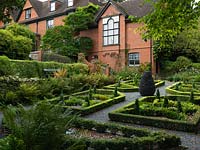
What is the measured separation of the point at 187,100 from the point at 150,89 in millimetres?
2531

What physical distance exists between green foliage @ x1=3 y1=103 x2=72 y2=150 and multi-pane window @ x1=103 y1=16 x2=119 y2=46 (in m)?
27.9

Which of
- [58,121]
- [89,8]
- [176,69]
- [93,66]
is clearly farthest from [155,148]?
[89,8]

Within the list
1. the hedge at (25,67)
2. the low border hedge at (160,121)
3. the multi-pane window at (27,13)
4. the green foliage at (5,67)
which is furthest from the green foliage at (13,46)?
the multi-pane window at (27,13)

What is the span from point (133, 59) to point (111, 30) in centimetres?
480

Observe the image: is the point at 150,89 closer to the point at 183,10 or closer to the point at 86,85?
the point at 86,85

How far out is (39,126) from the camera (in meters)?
4.17

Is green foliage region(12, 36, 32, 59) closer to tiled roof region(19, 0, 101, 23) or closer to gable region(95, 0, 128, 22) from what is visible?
gable region(95, 0, 128, 22)

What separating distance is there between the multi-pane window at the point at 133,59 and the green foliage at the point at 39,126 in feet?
86.9

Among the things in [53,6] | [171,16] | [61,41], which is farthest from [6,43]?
[53,6]

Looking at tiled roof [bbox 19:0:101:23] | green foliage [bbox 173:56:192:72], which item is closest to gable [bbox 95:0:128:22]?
tiled roof [bbox 19:0:101:23]

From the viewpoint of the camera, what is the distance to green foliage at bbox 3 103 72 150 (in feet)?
13.6

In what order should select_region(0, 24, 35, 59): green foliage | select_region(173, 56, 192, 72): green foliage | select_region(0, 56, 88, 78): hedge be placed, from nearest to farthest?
select_region(0, 56, 88, 78): hedge
select_region(0, 24, 35, 59): green foliage
select_region(173, 56, 192, 72): green foliage

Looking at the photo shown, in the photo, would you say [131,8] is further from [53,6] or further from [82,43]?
[53,6]

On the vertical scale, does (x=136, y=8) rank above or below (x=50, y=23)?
above
